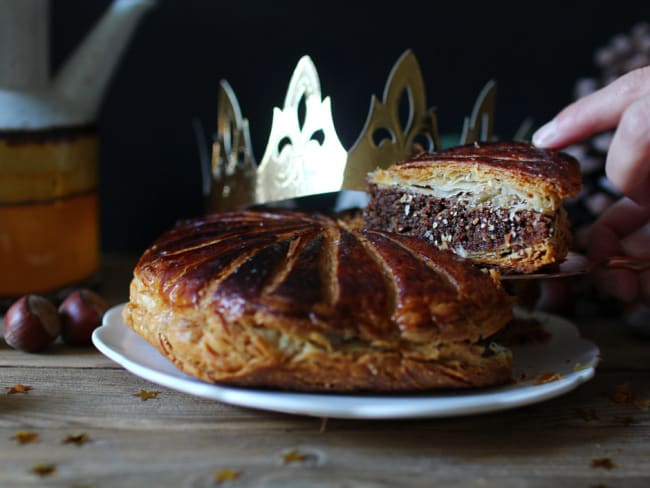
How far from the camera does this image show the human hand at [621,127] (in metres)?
1.72

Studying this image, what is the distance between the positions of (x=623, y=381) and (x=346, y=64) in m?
1.61

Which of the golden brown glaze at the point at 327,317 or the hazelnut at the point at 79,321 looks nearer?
the golden brown glaze at the point at 327,317

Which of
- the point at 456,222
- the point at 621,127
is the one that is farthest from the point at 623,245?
the point at 456,222

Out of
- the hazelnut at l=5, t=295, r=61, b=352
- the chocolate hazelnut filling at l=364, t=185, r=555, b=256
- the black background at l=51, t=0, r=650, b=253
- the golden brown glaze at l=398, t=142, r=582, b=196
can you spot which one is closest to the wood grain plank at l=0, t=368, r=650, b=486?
the hazelnut at l=5, t=295, r=61, b=352

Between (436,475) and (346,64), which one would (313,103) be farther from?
(436,475)

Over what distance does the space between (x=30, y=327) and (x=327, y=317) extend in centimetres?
88

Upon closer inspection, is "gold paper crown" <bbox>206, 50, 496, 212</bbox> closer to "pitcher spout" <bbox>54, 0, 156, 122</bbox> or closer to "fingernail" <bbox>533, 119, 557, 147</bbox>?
"fingernail" <bbox>533, 119, 557, 147</bbox>

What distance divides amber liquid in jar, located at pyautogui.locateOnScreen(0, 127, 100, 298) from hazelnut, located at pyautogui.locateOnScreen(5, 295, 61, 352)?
43 cm

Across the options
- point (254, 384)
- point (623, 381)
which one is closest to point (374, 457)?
point (254, 384)

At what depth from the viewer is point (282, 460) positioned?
127 centimetres

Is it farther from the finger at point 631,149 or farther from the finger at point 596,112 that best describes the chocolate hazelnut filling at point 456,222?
the finger at point 596,112

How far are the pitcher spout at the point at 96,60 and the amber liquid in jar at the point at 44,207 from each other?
10 centimetres

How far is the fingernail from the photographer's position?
198 cm

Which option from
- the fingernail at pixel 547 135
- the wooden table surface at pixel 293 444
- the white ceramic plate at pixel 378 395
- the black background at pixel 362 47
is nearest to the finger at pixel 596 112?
the fingernail at pixel 547 135
